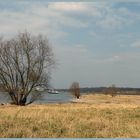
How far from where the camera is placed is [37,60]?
39125mm

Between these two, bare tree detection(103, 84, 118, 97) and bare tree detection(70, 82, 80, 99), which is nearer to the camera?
bare tree detection(70, 82, 80, 99)

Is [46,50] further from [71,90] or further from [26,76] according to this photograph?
[71,90]

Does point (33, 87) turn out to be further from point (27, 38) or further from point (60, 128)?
point (60, 128)

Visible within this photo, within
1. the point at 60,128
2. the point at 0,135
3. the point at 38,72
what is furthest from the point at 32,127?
the point at 38,72

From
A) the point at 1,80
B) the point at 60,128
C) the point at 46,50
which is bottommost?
the point at 60,128

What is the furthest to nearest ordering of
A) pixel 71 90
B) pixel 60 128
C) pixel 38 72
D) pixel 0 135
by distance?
pixel 71 90
pixel 38 72
pixel 60 128
pixel 0 135

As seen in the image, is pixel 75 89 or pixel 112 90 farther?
pixel 112 90

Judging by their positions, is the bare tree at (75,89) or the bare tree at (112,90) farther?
the bare tree at (112,90)

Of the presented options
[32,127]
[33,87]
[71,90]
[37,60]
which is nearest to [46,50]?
[37,60]

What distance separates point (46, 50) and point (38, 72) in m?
2.33

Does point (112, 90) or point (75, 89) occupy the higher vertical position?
point (75, 89)

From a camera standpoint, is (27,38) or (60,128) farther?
(27,38)

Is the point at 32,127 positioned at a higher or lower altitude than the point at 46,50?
lower

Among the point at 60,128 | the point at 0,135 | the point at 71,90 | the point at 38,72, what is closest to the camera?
the point at 0,135
